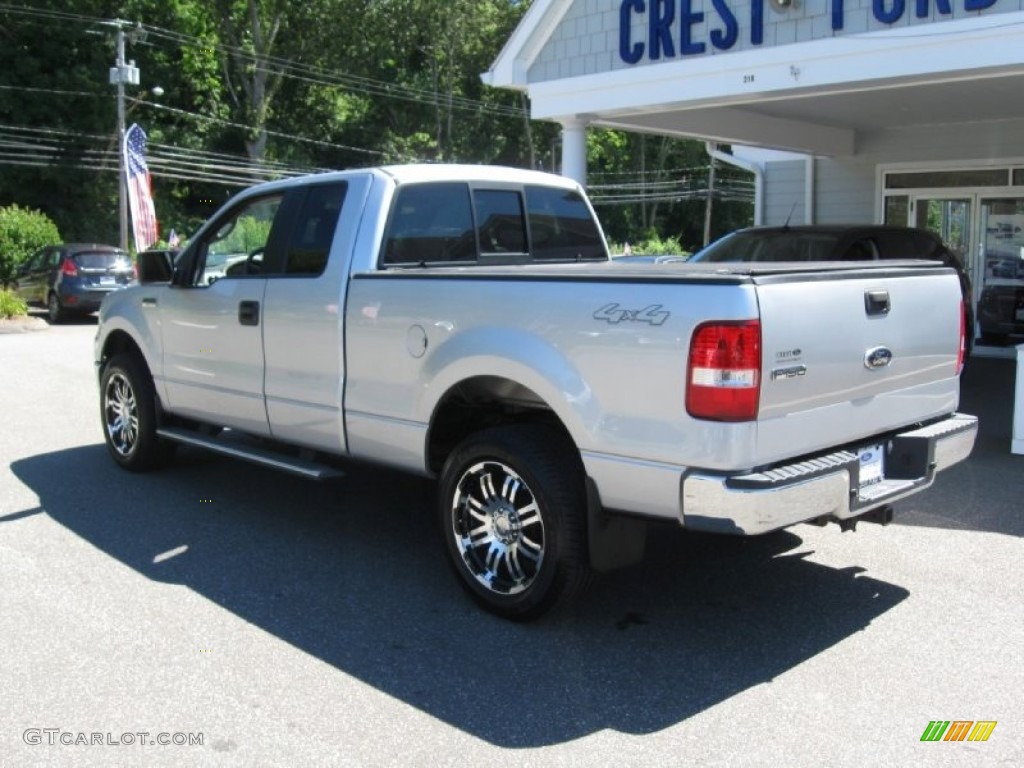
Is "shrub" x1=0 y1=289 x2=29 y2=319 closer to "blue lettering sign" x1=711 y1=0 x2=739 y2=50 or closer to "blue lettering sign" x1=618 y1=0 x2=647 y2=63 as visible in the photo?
"blue lettering sign" x1=618 y1=0 x2=647 y2=63

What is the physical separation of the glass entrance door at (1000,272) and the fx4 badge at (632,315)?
1169 cm

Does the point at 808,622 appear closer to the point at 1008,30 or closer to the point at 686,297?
the point at 686,297

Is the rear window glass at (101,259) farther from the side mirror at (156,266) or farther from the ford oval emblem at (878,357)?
the ford oval emblem at (878,357)

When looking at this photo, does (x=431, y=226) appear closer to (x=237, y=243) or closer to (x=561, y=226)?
(x=561, y=226)

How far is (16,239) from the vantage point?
90.4 feet

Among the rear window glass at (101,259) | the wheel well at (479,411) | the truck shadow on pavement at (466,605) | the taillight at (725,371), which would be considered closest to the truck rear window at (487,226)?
the wheel well at (479,411)

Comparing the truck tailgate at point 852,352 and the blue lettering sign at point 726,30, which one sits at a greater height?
the blue lettering sign at point 726,30

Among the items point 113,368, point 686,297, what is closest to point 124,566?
point 113,368

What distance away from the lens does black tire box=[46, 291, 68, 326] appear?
68.9 ft

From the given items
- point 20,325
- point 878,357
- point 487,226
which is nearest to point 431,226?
point 487,226

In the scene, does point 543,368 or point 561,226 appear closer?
point 543,368

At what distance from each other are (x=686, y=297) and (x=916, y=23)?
6.36 meters

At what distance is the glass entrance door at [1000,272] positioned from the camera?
13828mm

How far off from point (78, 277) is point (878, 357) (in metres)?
19.8
